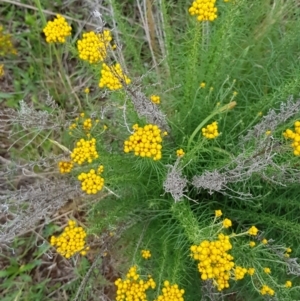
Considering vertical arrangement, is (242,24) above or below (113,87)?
below

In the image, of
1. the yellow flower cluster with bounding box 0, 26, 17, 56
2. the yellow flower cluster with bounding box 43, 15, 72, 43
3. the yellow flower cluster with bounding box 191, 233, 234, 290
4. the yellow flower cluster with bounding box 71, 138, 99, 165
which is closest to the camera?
the yellow flower cluster with bounding box 191, 233, 234, 290

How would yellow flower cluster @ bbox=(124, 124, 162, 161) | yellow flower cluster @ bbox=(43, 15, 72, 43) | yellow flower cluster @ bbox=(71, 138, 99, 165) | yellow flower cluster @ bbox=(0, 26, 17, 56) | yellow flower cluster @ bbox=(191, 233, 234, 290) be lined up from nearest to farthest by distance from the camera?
yellow flower cluster @ bbox=(191, 233, 234, 290) < yellow flower cluster @ bbox=(124, 124, 162, 161) < yellow flower cluster @ bbox=(71, 138, 99, 165) < yellow flower cluster @ bbox=(43, 15, 72, 43) < yellow flower cluster @ bbox=(0, 26, 17, 56)

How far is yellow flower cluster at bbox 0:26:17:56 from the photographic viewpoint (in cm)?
318

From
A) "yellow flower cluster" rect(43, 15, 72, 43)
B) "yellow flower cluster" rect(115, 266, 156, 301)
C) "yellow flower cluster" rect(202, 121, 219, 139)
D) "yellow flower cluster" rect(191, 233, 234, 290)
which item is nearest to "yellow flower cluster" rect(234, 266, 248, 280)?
"yellow flower cluster" rect(191, 233, 234, 290)

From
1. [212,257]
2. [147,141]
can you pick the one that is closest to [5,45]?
[147,141]

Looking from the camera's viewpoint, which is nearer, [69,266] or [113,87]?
[113,87]

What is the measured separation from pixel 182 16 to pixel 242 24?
52cm

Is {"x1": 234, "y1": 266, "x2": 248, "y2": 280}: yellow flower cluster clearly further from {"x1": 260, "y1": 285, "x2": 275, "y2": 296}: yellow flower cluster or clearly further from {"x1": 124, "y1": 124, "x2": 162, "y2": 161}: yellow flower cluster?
{"x1": 124, "y1": 124, "x2": 162, "y2": 161}: yellow flower cluster

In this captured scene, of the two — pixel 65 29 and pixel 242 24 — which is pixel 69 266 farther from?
pixel 242 24

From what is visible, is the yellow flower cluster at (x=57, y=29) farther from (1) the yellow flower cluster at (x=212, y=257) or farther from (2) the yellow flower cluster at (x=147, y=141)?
(1) the yellow flower cluster at (x=212, y=257)

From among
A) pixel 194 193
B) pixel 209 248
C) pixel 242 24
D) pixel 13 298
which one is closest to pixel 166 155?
pixel 194 193

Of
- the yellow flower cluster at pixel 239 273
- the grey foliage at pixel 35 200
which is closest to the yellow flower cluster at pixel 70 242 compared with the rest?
the grey foliage at pixel 35 200

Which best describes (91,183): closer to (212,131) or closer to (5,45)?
(212,131)

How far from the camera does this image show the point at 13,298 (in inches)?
118
